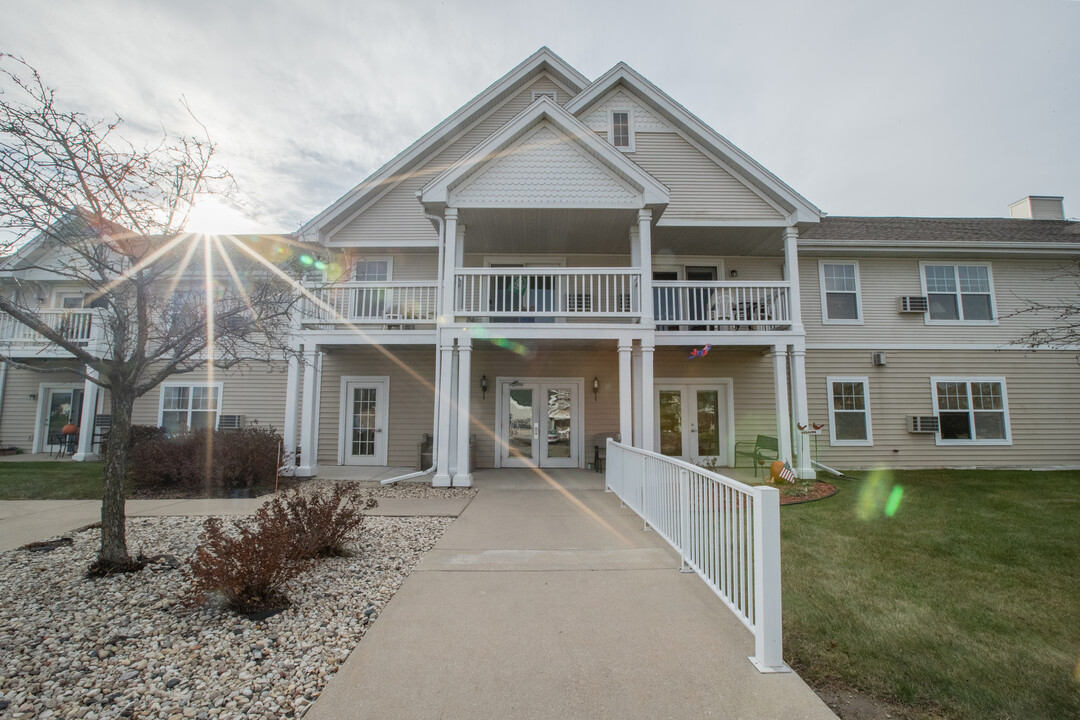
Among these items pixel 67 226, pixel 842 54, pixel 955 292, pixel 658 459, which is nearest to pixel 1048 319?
pixel 955 292

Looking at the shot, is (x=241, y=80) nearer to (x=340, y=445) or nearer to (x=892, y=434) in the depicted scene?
(x=340, y=445)

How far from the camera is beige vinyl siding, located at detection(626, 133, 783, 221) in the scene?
35.3 feet

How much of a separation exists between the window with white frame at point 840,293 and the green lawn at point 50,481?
15269mm

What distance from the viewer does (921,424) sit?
11641 mm

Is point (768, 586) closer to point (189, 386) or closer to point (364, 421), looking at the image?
point (364, 421)

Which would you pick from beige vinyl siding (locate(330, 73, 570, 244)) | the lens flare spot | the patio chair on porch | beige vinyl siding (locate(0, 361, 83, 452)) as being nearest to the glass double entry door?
the patio chair on porch

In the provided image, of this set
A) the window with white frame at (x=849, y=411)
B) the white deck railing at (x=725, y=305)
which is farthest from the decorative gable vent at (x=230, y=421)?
the window with white frame at (x=849, y=411)

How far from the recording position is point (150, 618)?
3.48 meters

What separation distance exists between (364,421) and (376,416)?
0.33 m

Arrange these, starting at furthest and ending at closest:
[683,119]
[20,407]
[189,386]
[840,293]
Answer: [20,407] → [189,386] → [840,293] → [683,119]

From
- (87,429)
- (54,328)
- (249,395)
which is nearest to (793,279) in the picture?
(249,395)

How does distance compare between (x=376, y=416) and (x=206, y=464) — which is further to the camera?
(x=376, y=416)

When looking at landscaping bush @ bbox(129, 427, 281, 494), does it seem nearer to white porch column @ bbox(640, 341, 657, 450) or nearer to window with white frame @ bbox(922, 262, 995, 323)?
white porch column @ bbox(640, 341, 657, 450)

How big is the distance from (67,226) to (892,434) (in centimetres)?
1482
